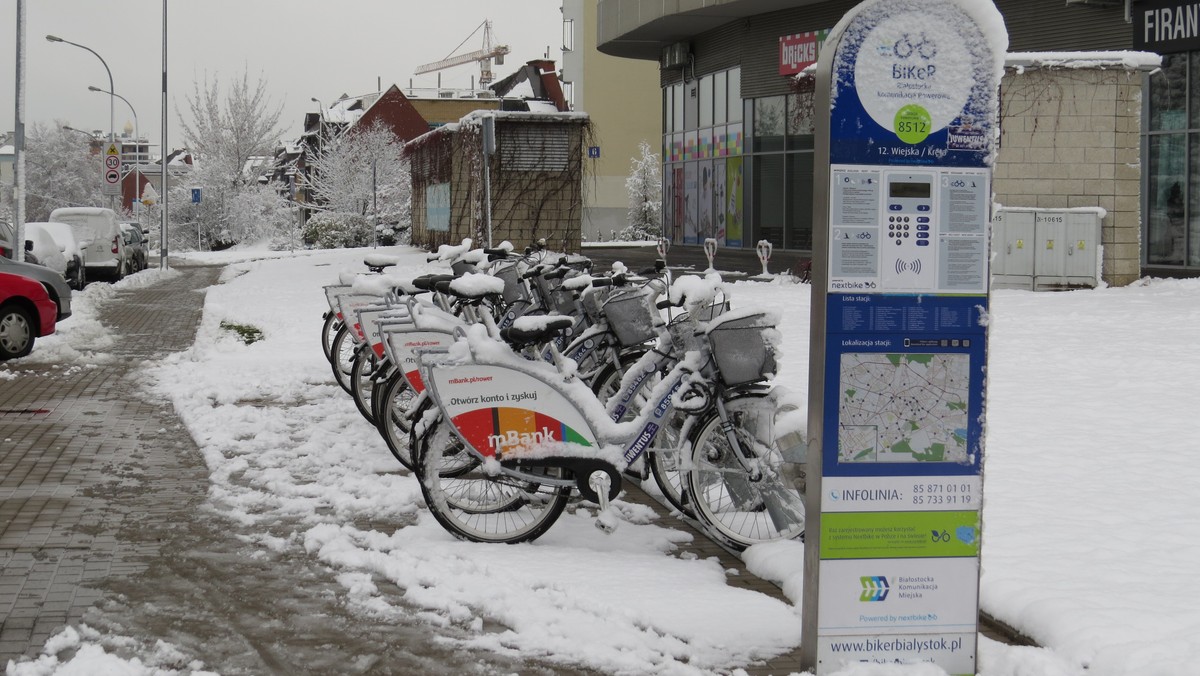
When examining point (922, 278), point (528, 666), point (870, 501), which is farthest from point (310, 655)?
point (922, 278)

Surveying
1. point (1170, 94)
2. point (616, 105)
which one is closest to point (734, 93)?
point (1170, 94)

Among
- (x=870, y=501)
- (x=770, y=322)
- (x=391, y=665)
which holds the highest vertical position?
(x=770, y=322)

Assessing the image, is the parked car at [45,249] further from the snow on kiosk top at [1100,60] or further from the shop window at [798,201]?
the snow on kiosk top at [1100,60]

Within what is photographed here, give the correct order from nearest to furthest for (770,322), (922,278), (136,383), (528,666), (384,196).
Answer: (922,278) → (528,666) → (770,322) → (136,383) → (384,196)

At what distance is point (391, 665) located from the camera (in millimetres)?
4539

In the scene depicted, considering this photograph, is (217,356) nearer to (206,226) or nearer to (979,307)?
(979,307)

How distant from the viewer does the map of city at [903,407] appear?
4199 millimetres

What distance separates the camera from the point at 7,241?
961 inches

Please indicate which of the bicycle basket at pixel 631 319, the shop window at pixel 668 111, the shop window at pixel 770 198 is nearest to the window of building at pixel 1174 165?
the shop window at pixel 770 198

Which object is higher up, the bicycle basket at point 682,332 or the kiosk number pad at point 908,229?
the kiosk number pad at point 908,229

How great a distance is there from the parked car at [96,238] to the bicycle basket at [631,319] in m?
27.2

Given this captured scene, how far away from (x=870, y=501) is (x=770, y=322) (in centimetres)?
190

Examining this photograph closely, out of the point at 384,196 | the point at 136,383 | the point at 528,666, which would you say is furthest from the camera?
the point at 384,196

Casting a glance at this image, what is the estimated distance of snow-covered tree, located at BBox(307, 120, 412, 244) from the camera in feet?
184
